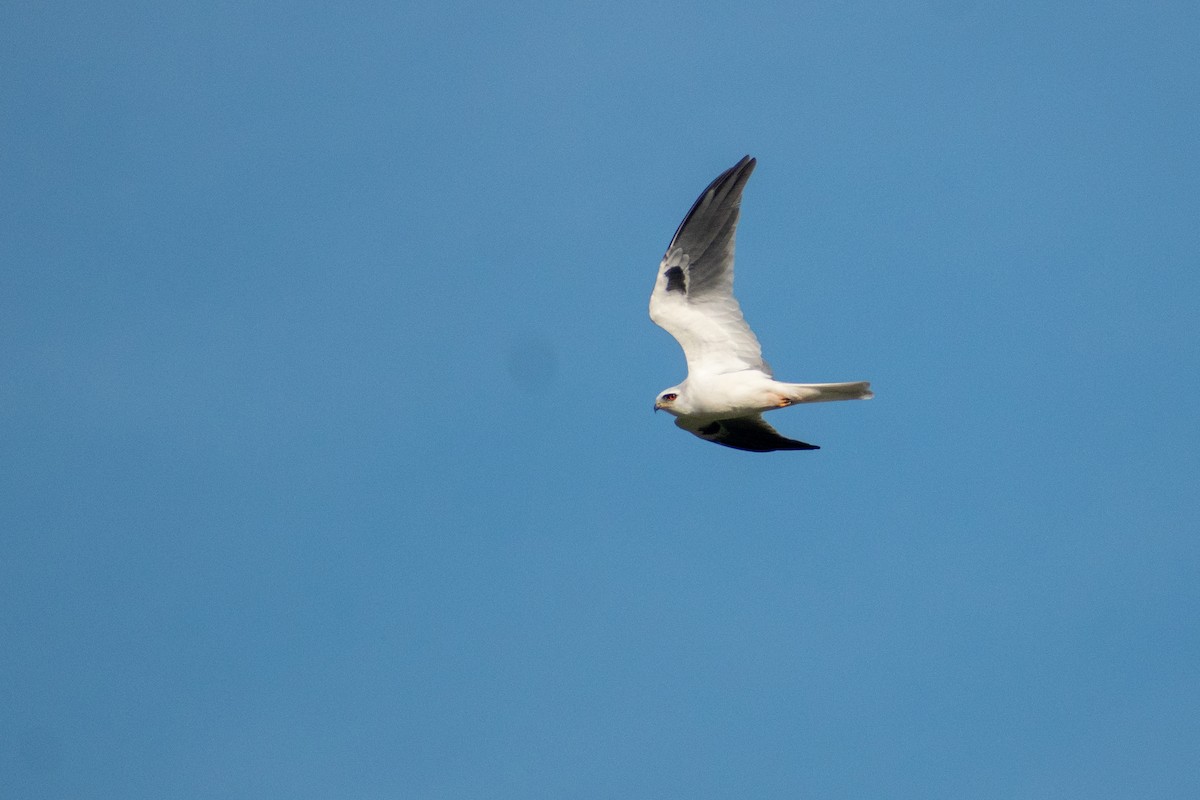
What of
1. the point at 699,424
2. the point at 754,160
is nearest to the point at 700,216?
the point at 754,160

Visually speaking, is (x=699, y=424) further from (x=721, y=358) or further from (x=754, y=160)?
(x=754, y=160)

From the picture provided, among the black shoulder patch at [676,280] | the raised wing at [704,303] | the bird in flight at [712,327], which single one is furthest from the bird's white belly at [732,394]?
the black shoulder patch at [676,280]

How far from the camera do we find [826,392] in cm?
1405

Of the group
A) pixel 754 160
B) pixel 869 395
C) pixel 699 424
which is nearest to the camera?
pixel 869 395

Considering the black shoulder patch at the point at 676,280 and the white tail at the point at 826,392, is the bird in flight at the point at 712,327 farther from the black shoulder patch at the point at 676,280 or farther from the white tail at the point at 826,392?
the white tail at the point at 826,392

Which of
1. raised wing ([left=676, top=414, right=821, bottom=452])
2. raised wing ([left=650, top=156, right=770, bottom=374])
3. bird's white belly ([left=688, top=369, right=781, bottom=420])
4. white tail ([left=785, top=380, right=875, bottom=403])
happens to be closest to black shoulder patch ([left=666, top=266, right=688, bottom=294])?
raised wing ([left=650, top=156, right=770, bottom=374])

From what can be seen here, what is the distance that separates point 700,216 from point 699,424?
8.40 ft

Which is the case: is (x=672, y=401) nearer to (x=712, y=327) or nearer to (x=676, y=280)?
(x=712, y=327)

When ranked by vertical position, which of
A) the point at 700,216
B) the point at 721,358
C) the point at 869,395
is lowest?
the point at 869,395

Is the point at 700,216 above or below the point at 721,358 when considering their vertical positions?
above

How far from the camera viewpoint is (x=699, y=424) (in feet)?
51.5

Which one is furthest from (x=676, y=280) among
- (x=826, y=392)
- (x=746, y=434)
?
(x=826, y=392)

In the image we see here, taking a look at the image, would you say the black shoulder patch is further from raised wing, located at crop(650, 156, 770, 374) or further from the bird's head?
the bird's head

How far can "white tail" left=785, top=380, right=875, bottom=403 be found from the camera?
13.7 meters
